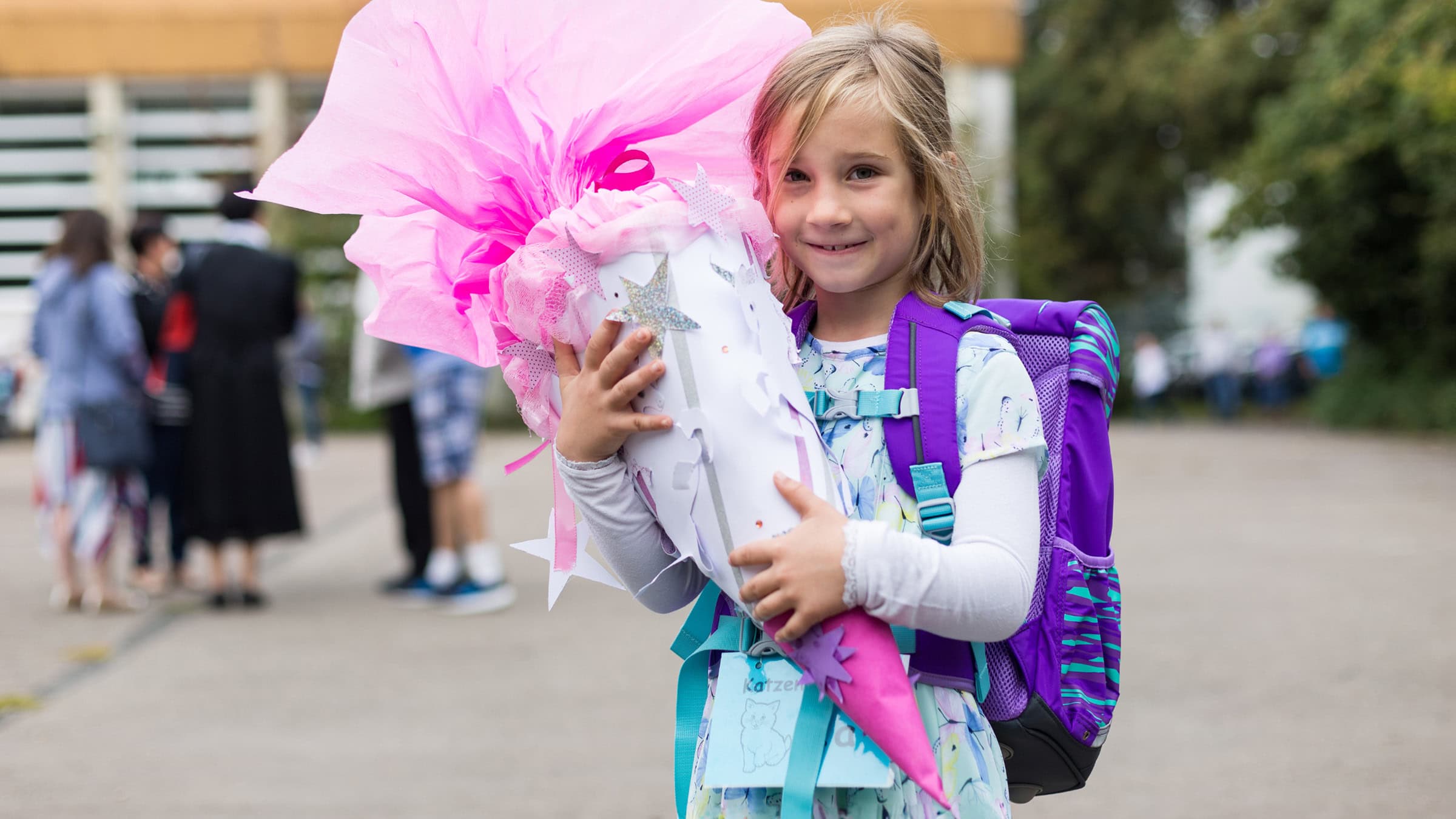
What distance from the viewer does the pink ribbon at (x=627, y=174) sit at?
1848 millimetres

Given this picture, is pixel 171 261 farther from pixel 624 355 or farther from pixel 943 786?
pixel 943 786

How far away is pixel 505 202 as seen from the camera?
1792 millimetres

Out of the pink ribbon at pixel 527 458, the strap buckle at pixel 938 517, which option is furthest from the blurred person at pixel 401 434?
the strap buckle at pixel 938 517

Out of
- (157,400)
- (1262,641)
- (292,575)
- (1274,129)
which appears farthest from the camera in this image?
(1274,129)

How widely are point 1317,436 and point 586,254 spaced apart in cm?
1842

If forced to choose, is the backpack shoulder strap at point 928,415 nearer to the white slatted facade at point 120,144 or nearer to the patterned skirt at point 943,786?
the patterned skirt at point 943,786

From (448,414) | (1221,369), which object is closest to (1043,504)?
(448,414)

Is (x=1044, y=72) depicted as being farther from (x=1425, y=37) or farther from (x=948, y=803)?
(x=948, y=803)

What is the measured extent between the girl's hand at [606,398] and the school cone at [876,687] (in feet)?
0.96

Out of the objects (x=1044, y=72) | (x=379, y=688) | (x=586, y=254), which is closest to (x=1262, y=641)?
(x=379, y=688)

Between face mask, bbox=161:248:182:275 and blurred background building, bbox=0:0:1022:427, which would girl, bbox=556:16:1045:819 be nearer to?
face mask, bbox=161:248:182:275

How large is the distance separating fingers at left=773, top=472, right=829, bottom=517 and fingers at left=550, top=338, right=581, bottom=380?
303mm

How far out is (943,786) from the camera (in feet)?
5.75

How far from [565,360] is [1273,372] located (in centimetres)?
2426
